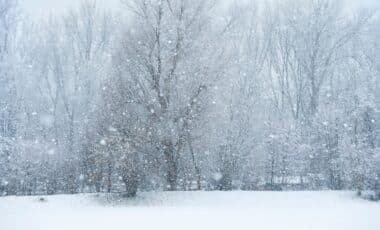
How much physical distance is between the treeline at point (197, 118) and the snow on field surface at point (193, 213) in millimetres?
1863

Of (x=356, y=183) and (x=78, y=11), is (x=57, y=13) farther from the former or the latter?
(x=356, y=183)

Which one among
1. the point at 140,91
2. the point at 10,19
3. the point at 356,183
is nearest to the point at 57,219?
the point at 140,91

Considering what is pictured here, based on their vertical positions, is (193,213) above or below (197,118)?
below

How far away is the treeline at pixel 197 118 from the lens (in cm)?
2252

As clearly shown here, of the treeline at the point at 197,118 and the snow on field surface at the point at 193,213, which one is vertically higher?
the treeline at the point at 197,118

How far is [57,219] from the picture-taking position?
14.8 m

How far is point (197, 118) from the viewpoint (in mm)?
23016

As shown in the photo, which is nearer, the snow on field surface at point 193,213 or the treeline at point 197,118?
the snow on field surface at point 193,213

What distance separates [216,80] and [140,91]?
154 inches

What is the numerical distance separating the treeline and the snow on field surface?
186 cm

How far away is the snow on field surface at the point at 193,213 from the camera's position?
13258mm

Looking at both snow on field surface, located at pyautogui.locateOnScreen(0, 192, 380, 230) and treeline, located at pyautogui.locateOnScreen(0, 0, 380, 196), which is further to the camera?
treeline, located at pyautogui.locateOnScreen(0, 0, 380, 196)

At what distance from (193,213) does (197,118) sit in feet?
24.0

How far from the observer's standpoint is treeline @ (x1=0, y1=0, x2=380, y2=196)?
73.9 feet
